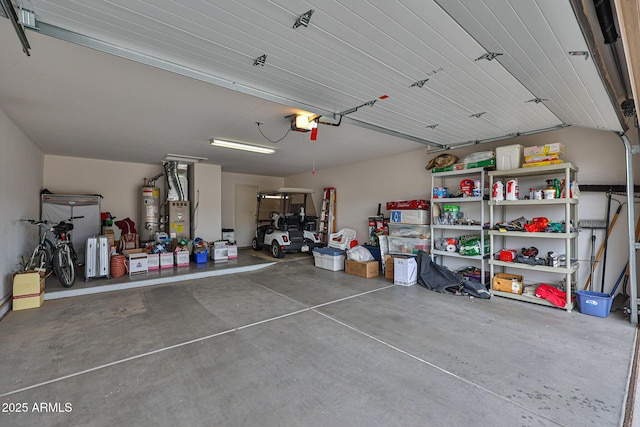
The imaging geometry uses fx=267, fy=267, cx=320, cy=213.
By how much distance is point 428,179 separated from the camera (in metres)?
5.58

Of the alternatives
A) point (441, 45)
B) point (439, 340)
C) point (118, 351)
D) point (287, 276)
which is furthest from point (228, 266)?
point (441, 45)

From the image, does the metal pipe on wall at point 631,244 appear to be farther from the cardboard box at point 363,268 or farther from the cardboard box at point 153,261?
the cardboard box at point 153,261

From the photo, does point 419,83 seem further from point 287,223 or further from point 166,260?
point 166,260

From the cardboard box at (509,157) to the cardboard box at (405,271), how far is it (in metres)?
2.11

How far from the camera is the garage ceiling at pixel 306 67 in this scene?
5.41 ft

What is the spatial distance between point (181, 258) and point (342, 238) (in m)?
3.90

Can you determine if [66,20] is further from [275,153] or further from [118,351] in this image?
[275,153]

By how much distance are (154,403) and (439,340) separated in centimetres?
253

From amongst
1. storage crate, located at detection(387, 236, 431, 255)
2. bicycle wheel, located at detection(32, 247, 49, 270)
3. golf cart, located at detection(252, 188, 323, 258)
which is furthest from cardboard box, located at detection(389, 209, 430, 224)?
bicycle wheel, located at detection(32, 247, 49, 270)

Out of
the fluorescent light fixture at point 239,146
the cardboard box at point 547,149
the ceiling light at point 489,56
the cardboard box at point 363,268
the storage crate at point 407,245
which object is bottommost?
the cardboard box at point 363,268

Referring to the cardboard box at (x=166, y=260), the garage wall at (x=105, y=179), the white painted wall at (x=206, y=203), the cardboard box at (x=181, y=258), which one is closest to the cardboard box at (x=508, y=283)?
the cardboard box at (x=181, y=258)

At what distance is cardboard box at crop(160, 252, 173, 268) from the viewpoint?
18.6 feet

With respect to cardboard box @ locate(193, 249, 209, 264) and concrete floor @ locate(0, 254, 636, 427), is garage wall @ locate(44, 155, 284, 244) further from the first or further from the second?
concrete floor @ locate(0, 254, 636, 427)

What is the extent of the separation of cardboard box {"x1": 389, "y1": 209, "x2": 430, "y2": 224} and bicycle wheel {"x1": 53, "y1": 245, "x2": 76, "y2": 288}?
18.9 ft
